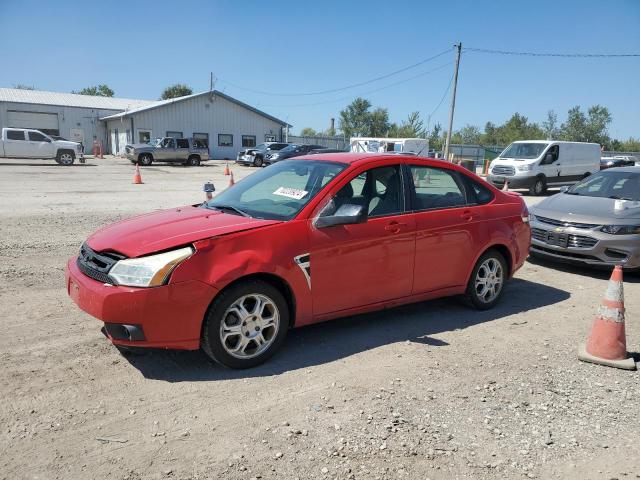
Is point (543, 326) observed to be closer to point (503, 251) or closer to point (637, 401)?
point (503, 251)

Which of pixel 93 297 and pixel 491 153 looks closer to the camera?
pixel 93 297

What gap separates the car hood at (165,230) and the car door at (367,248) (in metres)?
0.53

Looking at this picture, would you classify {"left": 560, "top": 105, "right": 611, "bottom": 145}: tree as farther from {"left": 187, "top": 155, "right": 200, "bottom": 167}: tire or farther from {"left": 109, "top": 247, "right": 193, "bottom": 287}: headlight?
{"left": 109, "top": 247, "right": 193, "bottom": 287}: headlight

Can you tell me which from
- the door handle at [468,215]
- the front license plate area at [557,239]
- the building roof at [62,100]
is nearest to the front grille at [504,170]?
the front license plate area at [557,239]

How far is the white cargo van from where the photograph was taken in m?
19.2

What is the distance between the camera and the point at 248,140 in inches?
1809

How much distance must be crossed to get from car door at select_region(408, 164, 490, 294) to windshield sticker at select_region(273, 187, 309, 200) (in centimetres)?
110

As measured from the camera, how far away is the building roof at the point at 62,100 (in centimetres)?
4294

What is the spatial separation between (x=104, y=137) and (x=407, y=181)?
46.6 meters

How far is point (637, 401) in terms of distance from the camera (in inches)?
144

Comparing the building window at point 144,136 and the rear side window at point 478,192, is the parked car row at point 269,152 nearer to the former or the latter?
the building window at point 144,136

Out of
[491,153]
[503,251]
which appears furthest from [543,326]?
[491,153]

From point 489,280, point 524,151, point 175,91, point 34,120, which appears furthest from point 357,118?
point 489,280

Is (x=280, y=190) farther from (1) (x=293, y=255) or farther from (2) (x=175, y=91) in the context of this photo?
(2) (x=175, y=91)
